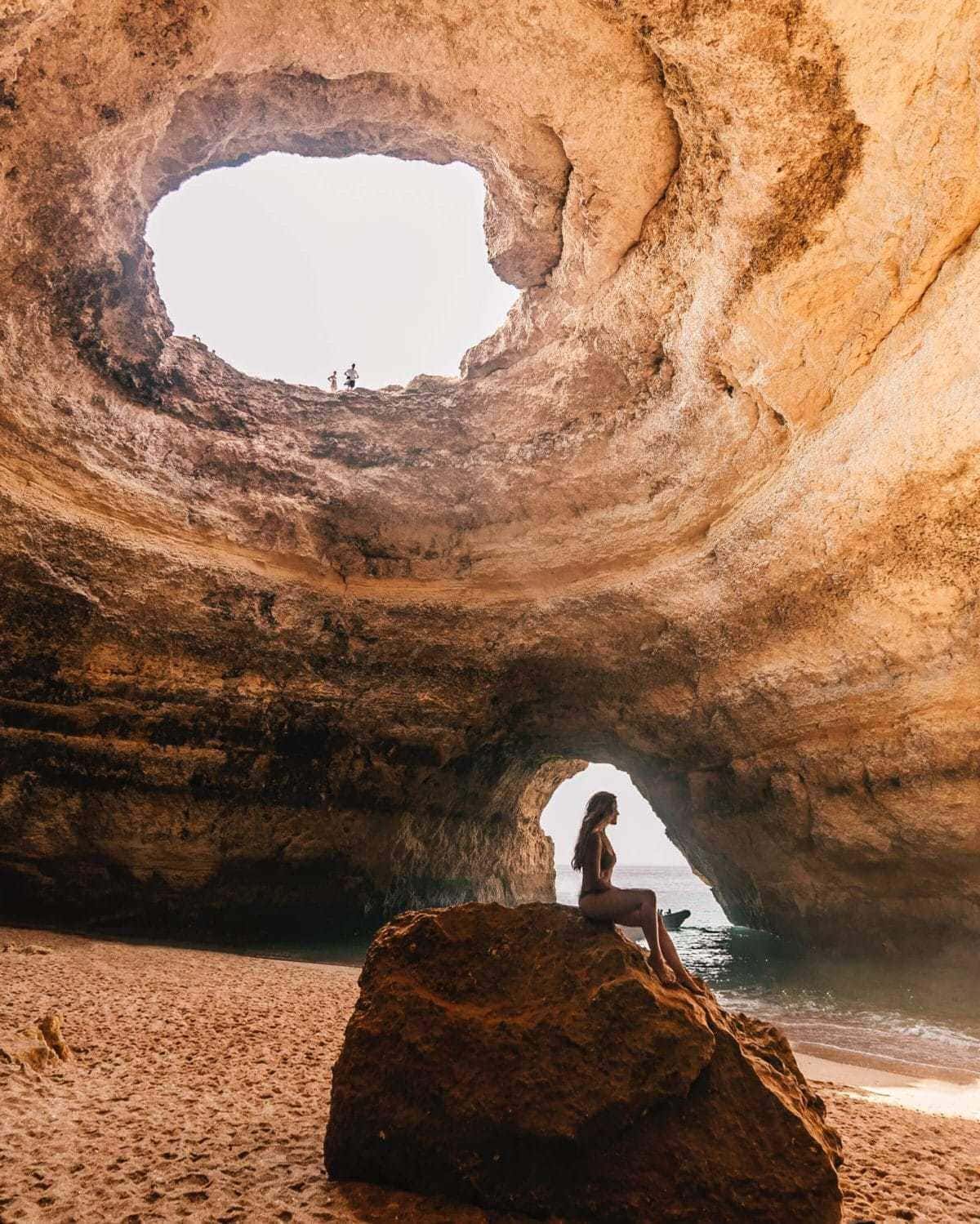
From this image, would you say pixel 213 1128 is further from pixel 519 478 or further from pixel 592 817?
pixel 519 478

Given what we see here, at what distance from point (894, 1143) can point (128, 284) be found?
29.8 feet

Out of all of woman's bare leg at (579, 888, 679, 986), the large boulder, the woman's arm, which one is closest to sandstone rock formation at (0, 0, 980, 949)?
the woman's arm

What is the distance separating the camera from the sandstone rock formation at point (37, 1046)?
10.5ft

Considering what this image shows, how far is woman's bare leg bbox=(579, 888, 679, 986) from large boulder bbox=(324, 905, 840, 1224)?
8.6 inches

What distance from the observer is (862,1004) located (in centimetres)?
826

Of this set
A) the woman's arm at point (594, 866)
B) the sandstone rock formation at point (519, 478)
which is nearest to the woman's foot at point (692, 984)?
the woman's arm at point (594, 866)

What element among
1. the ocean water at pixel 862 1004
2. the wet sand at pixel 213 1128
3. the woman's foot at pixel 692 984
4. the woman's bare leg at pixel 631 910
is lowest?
the ocean water at pixel 862 1004

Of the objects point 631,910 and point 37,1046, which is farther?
point 37,1046

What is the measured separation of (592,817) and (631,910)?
2.41 ft

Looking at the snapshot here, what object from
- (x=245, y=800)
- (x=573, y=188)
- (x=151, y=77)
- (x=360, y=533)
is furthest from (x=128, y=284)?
(x=245, y=800)

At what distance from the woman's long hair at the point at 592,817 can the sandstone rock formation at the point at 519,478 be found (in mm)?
4340

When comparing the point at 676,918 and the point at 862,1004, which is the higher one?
the point at 676,918

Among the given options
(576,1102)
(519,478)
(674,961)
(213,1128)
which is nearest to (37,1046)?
(213,1128)

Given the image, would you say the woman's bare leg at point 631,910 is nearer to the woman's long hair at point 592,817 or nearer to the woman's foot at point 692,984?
the woman's foot at point 692,984
